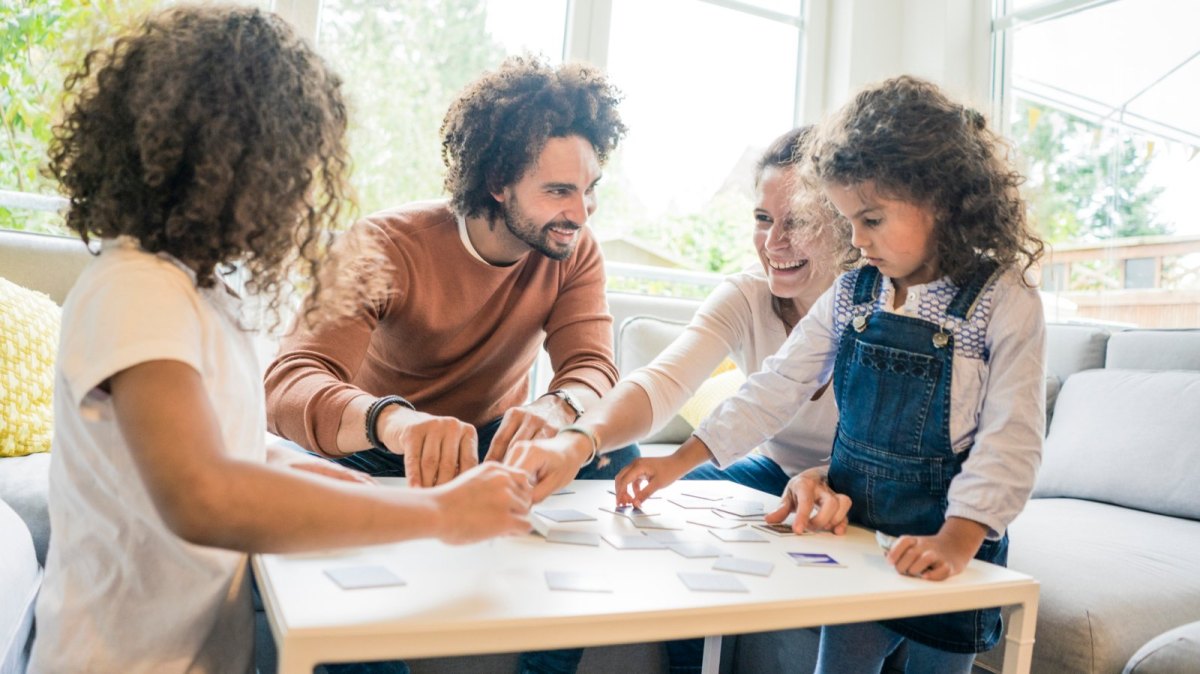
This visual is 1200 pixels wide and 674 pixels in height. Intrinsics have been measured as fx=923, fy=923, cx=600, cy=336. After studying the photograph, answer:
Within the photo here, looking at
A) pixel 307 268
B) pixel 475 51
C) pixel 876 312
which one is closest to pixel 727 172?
pixel 475 51

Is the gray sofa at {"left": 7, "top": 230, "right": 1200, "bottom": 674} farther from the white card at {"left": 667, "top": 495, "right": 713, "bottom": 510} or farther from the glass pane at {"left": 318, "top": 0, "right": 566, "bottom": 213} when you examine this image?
the glass pane at {"left": 318, "top": 0, "right": 566, "bottom": 213}

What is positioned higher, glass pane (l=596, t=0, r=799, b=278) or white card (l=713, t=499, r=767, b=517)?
glass pane (l=596, t=0, r=799, b=278)

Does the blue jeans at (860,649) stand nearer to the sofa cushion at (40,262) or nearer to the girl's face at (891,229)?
the girl's face at (891,229)

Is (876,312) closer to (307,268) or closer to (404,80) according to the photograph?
(307,268)

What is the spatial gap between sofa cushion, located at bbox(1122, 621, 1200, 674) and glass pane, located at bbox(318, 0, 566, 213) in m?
2.67

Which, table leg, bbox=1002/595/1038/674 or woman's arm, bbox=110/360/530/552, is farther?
table leg, bbox=1002/595/1038/674

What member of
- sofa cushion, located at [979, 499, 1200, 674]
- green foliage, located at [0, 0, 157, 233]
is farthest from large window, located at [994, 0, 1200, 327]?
green foliage, located at [0, 0, 157, 233]

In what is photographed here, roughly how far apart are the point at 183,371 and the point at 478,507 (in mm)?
287

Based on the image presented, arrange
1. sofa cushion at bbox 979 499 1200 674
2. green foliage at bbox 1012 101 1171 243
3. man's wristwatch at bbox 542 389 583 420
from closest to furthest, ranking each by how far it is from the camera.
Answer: sofa cushion at bbox 979 499 1200 674, man's wristwatch at bbox 542 389 583 420, green foliage at bbox 1012 101 1171 243

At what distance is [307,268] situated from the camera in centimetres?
109

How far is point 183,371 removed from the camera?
0.80 metres

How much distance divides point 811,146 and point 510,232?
60cm

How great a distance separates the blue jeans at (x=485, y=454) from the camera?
4.42 ft

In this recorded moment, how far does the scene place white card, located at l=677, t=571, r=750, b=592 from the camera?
3.01 ft
